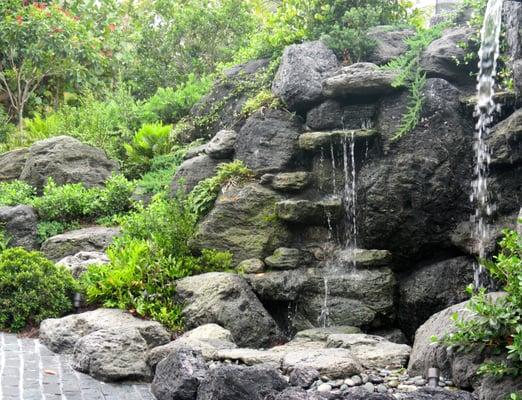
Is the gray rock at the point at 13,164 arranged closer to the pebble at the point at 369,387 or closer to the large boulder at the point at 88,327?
the large boulder at the point at 88,327

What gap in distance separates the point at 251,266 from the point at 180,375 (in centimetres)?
345

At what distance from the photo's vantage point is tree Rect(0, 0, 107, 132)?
1630 centimetres

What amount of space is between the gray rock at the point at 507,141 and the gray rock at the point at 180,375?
5.08 metres

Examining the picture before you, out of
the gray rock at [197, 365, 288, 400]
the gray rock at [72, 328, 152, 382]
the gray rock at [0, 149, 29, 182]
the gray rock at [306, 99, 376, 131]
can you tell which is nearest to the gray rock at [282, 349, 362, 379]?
the gray rock at [197, 365, 288, 400]

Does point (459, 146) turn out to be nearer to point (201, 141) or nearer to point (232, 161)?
point (232, 161)

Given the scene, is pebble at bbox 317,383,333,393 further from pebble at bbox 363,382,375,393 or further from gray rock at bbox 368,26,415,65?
gray rock at bbox 368,26,415,65

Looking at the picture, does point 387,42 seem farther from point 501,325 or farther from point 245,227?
point 501,325

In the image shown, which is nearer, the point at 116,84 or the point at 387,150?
the point at 387,150

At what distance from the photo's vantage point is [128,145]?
15.1m

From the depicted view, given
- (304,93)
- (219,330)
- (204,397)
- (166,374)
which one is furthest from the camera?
(304,93)

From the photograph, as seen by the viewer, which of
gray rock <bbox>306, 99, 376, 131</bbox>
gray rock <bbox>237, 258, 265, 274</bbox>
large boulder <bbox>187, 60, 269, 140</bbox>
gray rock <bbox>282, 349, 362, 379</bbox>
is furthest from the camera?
large boulder <bbox>187, 60, 269, 140</bbox>

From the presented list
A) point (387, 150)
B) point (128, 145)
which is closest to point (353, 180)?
point (387, 150)

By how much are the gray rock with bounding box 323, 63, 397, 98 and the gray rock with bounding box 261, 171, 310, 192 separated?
1.41 meters

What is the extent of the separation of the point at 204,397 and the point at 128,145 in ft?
31.0
